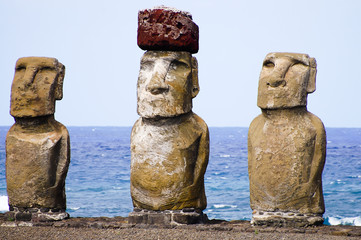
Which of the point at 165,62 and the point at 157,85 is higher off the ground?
the point at 165,62

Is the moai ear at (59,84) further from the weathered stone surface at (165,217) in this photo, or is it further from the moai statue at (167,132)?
the weathered stone surface at (165,217)

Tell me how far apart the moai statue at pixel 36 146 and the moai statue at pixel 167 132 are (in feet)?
4.56

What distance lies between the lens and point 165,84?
10.7 m

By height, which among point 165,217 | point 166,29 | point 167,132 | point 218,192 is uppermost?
point 166,29

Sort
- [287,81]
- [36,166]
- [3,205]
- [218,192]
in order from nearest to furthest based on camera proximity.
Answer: [287,81] → [36,166] → [3,205] → [218,192]

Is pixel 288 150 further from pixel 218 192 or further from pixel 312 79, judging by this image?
pixel 218 192

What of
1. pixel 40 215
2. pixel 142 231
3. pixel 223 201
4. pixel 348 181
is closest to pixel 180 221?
pixel 142 231

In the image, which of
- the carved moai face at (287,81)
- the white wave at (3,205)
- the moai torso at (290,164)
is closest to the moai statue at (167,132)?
the moai torso at (290,164)

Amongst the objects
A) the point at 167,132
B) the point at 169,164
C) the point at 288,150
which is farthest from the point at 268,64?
the point at 169,164

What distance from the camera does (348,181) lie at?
30.0 m

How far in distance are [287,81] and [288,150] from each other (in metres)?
1.02

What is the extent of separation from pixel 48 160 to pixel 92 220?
1.22m

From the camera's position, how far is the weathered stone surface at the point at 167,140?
10727mm

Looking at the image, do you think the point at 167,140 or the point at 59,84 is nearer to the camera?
the point at 167,140
